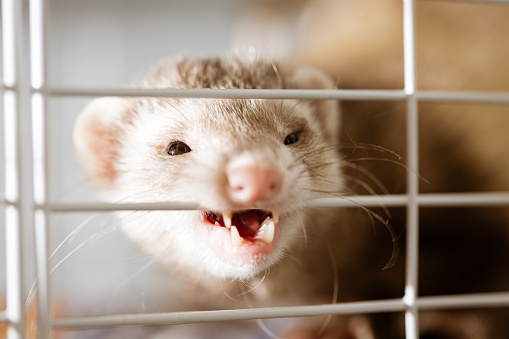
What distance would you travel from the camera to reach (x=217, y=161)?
71 cm

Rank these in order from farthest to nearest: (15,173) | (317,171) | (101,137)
Result: 1. (101,137)
2. (317,171)
3. (15,173)

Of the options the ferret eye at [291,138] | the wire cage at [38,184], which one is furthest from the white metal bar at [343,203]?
the ferret eye at [291,138]

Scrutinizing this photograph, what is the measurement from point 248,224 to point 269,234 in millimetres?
34

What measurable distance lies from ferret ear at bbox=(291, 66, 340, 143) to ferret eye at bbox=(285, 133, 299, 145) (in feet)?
A: 0.46

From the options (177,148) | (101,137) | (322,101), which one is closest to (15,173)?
(177,148)

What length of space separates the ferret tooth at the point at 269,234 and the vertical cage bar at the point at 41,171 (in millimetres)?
283

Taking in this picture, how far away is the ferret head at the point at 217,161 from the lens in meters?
0.70

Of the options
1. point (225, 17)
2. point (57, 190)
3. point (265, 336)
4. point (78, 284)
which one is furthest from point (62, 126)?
point (265, 336)

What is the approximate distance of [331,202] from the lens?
0.73m

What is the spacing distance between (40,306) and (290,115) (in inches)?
18.9

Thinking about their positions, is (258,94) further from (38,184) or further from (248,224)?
(38,184)

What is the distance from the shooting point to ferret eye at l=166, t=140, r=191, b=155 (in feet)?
2.69

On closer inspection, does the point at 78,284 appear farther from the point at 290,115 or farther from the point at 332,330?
the point at 290,115

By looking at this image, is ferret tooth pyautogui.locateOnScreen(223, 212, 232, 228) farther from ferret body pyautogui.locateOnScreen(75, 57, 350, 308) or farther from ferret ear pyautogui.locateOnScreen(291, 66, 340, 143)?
ferret ear pyautogui.locateOnScreen(291, 66, 340, 143)
